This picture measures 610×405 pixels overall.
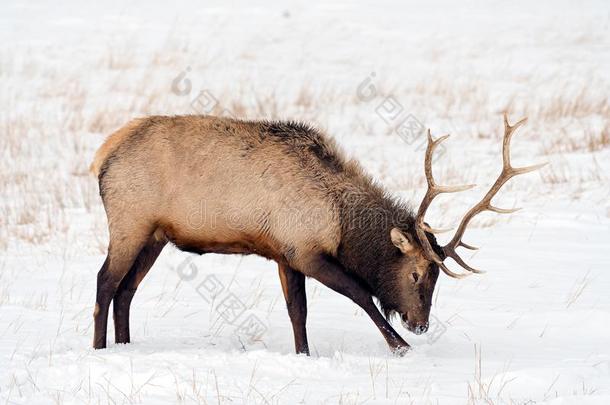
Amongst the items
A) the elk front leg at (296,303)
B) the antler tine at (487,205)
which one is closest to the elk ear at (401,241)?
the antler tine at (487,205)

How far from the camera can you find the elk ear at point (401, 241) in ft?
21.5

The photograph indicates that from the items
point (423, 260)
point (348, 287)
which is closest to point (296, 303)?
point (348, 287)

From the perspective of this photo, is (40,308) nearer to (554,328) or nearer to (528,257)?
(554,328)

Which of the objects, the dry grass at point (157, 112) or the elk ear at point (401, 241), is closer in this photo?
the elk ear at point (401, 241)

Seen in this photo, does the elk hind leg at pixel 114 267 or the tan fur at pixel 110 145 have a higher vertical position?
the tan fur at pixel 110 145

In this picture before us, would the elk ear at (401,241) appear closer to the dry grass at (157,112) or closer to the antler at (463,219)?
the antler at (463,219)

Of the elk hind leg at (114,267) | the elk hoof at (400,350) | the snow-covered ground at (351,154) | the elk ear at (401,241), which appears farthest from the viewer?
the elk hind leg at (114,267)

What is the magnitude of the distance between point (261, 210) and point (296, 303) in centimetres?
72

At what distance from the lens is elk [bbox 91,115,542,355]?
21.5 ft

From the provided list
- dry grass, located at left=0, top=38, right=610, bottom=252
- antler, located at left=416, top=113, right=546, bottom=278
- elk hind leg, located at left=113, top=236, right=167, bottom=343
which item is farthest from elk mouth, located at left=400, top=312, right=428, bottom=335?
dry grass, located at left=0, top=38, right=610, bottom=252

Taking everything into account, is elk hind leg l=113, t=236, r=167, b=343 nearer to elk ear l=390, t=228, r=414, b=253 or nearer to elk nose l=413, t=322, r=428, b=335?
elk ear l=390, t=228, r=414, b=253

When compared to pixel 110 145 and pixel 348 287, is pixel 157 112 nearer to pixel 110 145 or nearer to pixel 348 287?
pixel 110 145

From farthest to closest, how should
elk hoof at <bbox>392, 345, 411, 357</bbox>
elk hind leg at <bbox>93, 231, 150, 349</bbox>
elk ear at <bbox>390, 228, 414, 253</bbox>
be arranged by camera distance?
1. elk hind leg at <bbox>93, 231, 150, 349</bbox>
2. elk ear at <bbox>390, 228, 414, 253</bbox>
3. elk hoof at <bbox>392, 345, 411, 357</bbox>

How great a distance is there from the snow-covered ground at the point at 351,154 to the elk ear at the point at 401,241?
0.67 m
